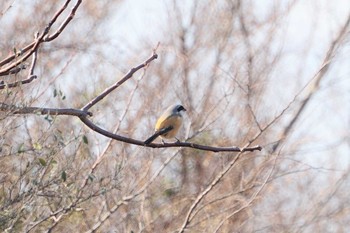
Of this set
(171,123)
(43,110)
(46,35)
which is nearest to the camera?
(46,35)

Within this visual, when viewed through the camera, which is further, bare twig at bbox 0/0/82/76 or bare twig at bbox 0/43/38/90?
bare twig at bbox 0/43/38/90

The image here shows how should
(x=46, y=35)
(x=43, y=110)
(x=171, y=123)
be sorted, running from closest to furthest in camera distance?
(x=46, y=35) < (x=43, y=110) < (x=171, y=123)

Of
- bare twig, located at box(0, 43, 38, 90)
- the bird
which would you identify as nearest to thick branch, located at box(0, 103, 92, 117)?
bare twig, located at box(0, 43, 38, 90)

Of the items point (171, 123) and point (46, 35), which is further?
point (171, 123)

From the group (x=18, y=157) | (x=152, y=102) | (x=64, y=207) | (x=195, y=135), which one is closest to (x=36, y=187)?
(x=18, y=157)

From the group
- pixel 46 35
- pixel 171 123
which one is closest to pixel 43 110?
pixel 46 35

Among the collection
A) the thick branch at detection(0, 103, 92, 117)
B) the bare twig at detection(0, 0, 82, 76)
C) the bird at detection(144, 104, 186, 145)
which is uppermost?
the bird at detection(144, 104, 186, 145)

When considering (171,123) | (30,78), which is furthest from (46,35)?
Result: (171,123)

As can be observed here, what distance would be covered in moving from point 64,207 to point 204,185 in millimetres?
3409

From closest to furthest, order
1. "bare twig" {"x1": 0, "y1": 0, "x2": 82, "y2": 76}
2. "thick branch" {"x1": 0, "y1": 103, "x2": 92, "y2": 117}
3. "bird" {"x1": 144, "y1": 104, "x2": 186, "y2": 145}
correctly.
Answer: "bare twig" {"x1": 0, "y1": 0, "x2": 82, "y2": 76} → "thick branch" {"x1": 0, "y1": 103, "x2": 92, "y2": 117} → "bird" {"x1": 144, "y1": 104, "x2": 186, "y2": 145}

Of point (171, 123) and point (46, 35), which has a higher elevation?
point (171, 123)

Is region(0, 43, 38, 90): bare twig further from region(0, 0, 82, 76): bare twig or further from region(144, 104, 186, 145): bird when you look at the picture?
region(144, 104, 186, 145): bird

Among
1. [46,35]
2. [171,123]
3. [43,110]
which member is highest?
[171,123]

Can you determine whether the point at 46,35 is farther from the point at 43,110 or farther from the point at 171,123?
the point at 171,123
